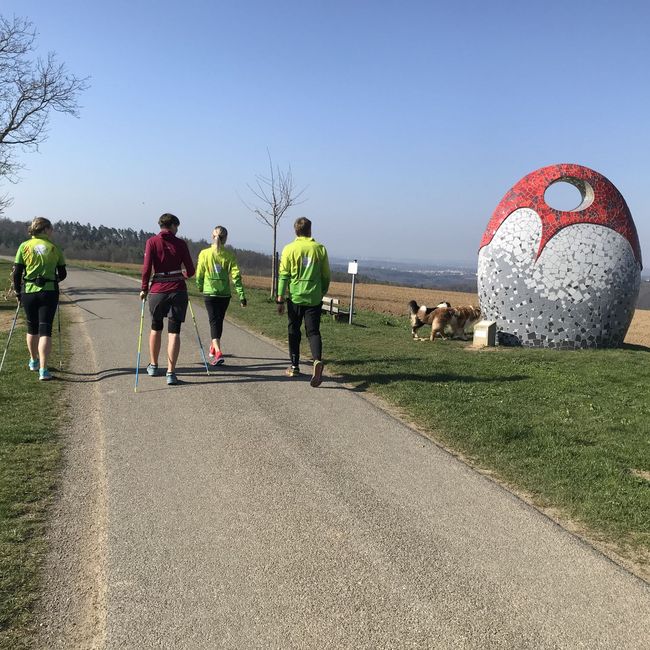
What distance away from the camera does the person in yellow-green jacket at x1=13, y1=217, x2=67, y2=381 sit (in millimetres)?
7246

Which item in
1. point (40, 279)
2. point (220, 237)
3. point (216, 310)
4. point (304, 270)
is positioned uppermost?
point (220, 237)

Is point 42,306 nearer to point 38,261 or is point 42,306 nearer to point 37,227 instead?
point 38,261

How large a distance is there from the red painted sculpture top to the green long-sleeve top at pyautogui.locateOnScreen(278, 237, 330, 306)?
16.8ft

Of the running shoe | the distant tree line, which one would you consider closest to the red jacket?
the running shoe

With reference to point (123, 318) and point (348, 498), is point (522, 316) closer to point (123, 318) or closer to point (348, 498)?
point (348, 498)

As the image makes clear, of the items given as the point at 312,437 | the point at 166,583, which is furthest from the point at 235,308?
the point at 166,583

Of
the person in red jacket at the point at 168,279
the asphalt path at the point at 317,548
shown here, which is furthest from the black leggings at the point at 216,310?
the asphalt path at the point at 317,548

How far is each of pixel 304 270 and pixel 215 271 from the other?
5.22 ft

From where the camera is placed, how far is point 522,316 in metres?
11.1

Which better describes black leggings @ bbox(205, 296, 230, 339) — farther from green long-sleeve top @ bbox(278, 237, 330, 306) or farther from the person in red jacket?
green long-sleeve top @ bbox(278, 237, 330, 306)

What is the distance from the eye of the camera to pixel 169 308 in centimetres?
728

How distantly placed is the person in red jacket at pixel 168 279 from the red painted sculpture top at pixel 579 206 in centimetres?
670

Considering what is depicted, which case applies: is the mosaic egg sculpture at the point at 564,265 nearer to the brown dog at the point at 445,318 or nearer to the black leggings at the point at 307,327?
the brown dog at the point at 445,318

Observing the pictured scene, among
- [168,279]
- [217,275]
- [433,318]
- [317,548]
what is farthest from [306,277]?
[433,318]
